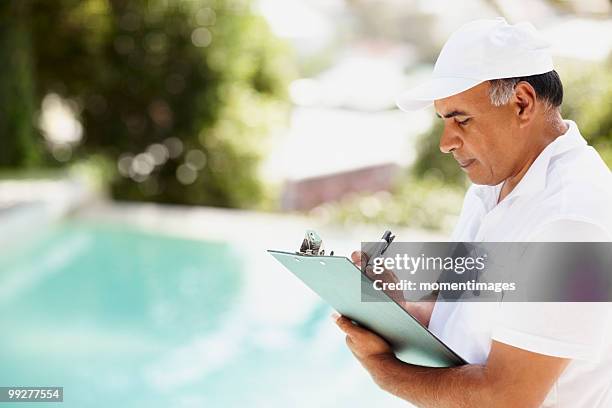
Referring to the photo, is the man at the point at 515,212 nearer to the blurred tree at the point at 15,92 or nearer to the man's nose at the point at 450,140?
the man's nose at the point at 450,140

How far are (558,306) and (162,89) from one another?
8.22 m

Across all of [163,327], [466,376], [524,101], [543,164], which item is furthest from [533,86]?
[163,327]

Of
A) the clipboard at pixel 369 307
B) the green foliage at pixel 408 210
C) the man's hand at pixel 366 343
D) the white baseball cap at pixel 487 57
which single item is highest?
the white baseball cap at pixel 487 57

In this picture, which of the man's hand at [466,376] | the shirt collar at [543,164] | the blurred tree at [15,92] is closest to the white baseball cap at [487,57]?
the shirt collar at [543,164]

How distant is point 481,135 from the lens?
4.61 ft

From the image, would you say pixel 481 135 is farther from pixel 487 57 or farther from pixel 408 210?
pixel 408 210

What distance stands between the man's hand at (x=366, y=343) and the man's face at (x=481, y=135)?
13.5 inches

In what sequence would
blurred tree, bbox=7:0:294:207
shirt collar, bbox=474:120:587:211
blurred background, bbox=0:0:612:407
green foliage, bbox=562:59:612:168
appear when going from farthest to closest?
blurred tree, bbox=7:0:294:207
green foliage, bbox=562:59:612:168
blurred background, bbox=0:0:612:407
shirt collar, bbox=474:120:587:211

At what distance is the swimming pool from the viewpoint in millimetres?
4398

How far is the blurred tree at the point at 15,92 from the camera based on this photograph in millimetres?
8508

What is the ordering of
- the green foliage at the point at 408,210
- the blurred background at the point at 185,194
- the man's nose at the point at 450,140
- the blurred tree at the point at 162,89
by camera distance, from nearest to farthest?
the man's nose at the point at 450,140
the blurred background at the point at 185,194
the green foliage at the point at 408,210
the blurred tree at the point at 162,89

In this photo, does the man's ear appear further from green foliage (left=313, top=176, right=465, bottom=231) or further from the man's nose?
green foliage (left=313, top=176, right=465, bottom=231)

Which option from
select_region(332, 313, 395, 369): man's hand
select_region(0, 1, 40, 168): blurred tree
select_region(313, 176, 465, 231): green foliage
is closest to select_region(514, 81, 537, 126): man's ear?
A: select_region(332, 313, 395, 369): man's hand

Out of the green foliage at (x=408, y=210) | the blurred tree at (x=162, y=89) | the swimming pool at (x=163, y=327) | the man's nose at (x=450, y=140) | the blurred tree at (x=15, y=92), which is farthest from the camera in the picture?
the blurred tree at (x=162, y=89)
